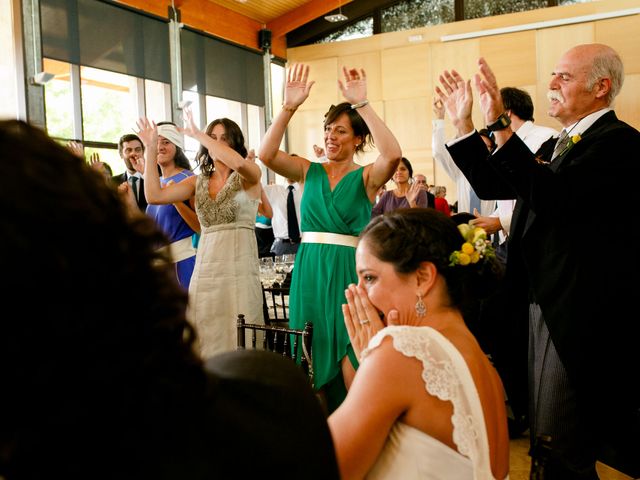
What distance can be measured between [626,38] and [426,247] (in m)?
9.81

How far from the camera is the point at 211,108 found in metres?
10.3

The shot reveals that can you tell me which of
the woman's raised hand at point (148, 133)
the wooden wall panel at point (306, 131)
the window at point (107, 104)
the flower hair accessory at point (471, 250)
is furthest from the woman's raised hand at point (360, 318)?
the wooden wall panel at point (306, 131)

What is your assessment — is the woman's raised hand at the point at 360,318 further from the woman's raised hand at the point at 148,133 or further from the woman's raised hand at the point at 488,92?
the woman's raised hand at the point at 148,133

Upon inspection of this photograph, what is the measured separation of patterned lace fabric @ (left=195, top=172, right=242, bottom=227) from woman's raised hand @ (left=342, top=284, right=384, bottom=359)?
5.95 feet

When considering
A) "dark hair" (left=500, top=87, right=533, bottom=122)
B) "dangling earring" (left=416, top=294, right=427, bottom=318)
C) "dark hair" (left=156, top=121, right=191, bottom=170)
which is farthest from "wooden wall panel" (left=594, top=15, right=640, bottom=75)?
"dangling earring" (left=416, top=294, right=427, bottom=318)

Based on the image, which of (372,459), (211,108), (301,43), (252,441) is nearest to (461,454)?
(372,459)

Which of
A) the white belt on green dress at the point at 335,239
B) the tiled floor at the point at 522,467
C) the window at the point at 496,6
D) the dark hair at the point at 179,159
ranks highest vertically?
the window at the point at 496,6

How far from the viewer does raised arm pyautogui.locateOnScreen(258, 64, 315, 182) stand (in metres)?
3.04

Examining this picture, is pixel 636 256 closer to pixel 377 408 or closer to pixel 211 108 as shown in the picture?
pixel 377 408

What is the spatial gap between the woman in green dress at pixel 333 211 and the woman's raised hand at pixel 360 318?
1161 millimetres

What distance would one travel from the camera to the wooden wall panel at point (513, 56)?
405 inches

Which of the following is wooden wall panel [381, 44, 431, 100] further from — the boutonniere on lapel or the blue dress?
the boutonniere on lapel

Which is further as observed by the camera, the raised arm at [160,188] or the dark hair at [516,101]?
the dark hair at [516,101]

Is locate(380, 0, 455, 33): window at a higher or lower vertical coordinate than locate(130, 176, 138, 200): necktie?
higher
